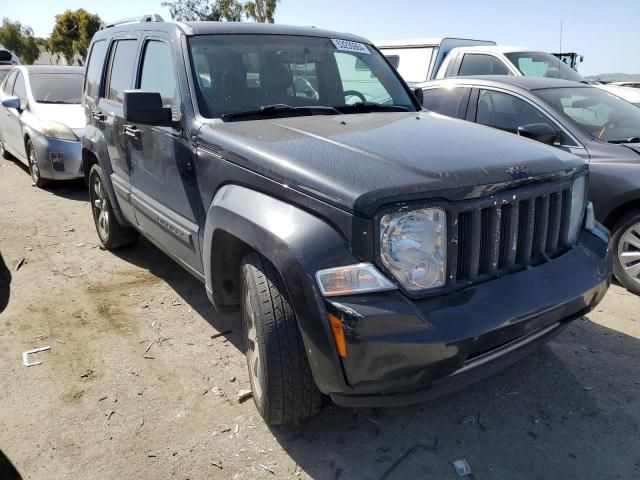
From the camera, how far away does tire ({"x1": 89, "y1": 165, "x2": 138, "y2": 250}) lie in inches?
185

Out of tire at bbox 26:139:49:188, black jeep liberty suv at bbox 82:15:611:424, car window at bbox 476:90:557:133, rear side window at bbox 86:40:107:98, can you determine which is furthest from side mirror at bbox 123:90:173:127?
tire at bbox 26:139:49:188

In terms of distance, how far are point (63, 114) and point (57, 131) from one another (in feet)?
1.71

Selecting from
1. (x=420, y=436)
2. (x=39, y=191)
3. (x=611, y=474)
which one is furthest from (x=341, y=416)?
(x=39, y=191)

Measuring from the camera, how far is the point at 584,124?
447 centimetres

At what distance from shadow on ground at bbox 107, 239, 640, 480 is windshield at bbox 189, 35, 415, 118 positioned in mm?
1810

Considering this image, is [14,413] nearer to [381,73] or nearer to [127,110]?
[127,110]

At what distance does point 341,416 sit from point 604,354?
172 cm

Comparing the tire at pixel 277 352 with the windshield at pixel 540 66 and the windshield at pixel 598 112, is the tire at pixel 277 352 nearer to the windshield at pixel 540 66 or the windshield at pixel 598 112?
the windshield at pixel 598 112

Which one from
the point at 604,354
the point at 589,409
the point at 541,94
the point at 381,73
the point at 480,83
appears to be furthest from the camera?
the point at 480,83

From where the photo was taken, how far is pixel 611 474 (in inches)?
89.9

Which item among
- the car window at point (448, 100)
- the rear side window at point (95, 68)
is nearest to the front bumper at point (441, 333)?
the car window at point (448, 100)

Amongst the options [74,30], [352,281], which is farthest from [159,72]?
[74,30]

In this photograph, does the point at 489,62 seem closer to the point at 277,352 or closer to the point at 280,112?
the point at 280,112

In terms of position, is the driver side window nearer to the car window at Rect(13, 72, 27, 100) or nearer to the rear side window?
the rear side window
